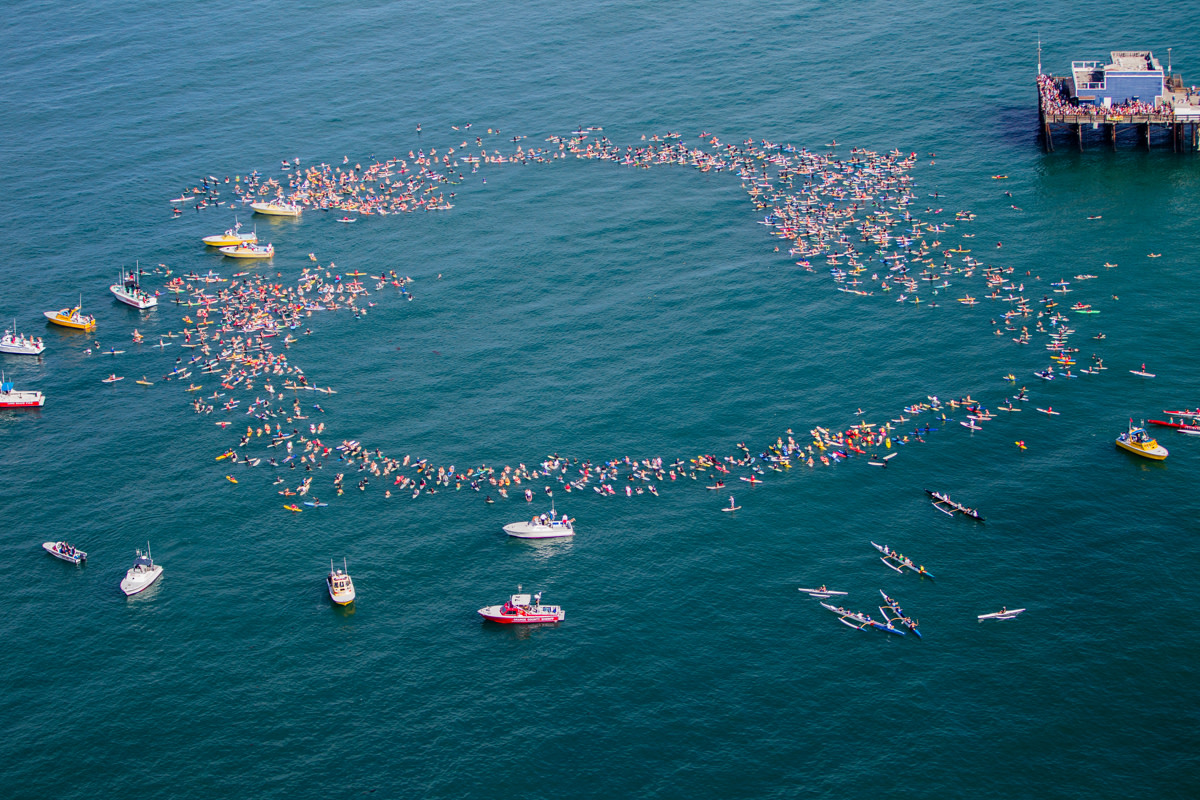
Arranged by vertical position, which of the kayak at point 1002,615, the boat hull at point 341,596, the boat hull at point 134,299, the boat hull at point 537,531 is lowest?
the kayak at point 1002,615

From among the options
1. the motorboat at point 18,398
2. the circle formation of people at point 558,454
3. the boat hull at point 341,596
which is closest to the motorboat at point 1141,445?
the circle formation of people at point 558,454

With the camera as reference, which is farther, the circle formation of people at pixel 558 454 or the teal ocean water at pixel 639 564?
the circle formation of people at pixel 558 454

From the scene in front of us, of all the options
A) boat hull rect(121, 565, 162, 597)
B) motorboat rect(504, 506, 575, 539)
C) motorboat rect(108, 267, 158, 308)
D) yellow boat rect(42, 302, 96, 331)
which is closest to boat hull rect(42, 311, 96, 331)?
yellow boat rect(42, 302, 96, 331)

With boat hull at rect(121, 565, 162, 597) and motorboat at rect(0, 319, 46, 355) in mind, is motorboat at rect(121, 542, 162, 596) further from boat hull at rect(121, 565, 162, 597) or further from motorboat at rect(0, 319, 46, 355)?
motorboat at rect(0, 319, 46, 355)

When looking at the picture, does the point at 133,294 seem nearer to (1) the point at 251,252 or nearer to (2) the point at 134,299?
(2) the point at 134,299

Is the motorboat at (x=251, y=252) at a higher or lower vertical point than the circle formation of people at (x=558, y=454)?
higher

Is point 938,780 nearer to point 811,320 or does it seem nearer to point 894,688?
point 894,688

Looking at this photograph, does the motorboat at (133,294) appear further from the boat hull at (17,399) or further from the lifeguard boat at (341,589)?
the lifeguard boat at (341,589)
